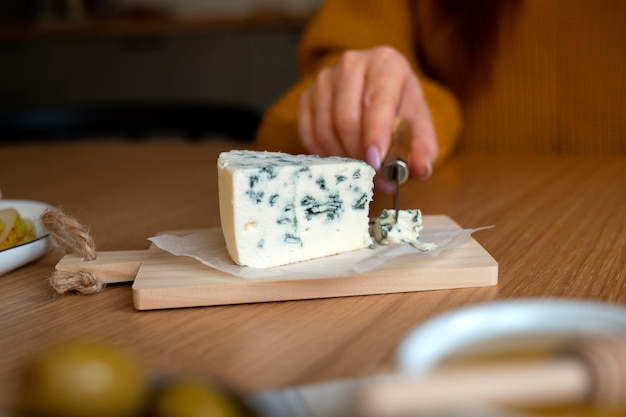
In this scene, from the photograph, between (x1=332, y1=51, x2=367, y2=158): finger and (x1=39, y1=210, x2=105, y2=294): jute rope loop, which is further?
(x1=332, y1=51, x2=367, y2=158): finger

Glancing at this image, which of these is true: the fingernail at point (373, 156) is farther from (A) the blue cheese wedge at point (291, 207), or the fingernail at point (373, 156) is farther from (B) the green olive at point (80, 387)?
(B) the green olive at point (80, 387)

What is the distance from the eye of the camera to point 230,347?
0.57 meters

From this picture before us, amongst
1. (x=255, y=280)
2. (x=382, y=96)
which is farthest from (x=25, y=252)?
(x=382, y=96)

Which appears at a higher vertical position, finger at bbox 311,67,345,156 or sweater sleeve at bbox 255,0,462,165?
sweater sleeve at bbox 255,0,462,165

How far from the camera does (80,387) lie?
343 mm

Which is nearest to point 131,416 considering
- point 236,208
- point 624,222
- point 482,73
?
point 236,208

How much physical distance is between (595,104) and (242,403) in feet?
4.49

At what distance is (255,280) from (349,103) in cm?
43

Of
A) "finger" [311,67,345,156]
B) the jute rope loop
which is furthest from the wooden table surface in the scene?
"finger" [311,67,345,156]

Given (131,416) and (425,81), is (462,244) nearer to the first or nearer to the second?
(131,416)

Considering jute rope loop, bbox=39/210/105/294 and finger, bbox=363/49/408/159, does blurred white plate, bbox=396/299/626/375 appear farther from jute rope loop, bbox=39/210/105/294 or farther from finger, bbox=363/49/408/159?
finger, bbox=363/49/408/159

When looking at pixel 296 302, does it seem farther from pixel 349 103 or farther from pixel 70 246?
pixel 349 103

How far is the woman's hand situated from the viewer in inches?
38.0

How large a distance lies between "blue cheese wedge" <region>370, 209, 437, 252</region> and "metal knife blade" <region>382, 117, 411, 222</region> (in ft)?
0.05
